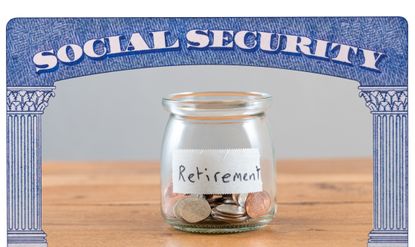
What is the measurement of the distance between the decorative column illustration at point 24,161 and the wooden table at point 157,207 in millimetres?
39

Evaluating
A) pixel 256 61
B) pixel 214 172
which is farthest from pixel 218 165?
pixel 256 61

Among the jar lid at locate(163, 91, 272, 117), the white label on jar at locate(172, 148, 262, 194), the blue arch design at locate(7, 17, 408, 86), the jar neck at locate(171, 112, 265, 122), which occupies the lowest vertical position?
the white label on jar at locate(172, 148, 262, 194)

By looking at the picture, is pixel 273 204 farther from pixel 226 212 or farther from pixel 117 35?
pixel 117 35

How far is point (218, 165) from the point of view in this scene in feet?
3.66

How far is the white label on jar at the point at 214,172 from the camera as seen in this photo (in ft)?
3.65

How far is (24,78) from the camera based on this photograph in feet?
3.67

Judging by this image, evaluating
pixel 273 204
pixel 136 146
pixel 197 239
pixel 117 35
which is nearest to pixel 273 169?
pixel 273 204

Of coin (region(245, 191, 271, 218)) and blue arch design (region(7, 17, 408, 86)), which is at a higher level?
blue arch design (region(7, 17, 408, 86))

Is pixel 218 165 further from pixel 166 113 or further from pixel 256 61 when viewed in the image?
pixel 166 113

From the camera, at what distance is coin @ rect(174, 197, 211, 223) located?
1.11 m

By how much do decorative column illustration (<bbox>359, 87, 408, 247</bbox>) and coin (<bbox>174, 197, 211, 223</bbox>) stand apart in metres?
0.20

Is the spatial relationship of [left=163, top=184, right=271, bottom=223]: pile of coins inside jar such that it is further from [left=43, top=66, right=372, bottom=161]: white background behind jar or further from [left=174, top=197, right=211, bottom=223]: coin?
[left=43, top=66, right=372, bottom=161]: white background behind jar

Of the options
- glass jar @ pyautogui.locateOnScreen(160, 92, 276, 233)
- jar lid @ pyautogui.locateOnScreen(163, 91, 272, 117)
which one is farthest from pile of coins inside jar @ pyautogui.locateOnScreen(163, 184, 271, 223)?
jar lid @ pyautogui.locateOnScreen(163, 91, 272, 117)

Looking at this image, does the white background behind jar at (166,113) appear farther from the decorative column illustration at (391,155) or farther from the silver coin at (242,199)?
the silver coin at (242,199)
